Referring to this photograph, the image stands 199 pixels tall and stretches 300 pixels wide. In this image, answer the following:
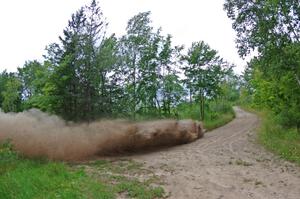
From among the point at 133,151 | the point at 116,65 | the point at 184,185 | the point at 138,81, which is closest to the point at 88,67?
the point at 116,65

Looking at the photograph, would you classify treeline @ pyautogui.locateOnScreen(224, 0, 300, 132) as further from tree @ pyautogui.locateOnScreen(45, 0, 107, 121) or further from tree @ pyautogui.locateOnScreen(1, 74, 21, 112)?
tree @ pyautogui.locateOnScreen(1, 74, 21, 112)

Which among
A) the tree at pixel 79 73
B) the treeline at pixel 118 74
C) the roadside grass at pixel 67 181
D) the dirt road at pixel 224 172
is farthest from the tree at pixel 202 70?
the roadside grass at pixel 67 181

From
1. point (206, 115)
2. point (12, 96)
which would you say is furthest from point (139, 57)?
point (12, 96)

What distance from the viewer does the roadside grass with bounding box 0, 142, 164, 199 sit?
9070mm

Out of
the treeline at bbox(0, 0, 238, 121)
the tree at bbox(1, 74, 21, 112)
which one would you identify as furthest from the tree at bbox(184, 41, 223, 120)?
the tree at bbox(1, 74, 21, 112)

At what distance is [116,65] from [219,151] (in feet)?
44.5

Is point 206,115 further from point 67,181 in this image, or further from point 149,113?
point 67,181

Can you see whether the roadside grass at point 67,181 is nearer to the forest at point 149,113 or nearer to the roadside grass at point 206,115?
the forest at point 149,113

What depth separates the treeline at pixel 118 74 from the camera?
26062 millimetres

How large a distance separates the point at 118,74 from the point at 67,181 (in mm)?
18461

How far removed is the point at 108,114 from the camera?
26062 millimetres

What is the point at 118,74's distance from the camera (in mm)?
28281

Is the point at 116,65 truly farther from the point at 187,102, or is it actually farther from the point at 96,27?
the point at 187,102

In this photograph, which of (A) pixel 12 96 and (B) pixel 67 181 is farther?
(A) pixel 12 96
